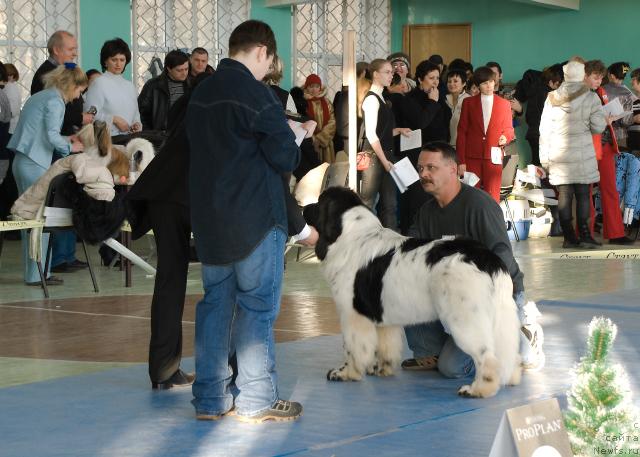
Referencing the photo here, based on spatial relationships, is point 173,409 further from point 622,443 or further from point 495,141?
point 495,141

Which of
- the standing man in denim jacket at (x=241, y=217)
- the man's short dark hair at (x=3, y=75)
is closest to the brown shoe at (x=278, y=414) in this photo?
the standing man in denim jacket at (x=241, y=217)

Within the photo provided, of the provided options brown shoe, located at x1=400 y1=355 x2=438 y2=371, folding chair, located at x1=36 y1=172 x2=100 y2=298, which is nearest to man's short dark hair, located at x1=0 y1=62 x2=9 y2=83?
folding chair, located at x1=36 y1=172 x2=100 y2=298

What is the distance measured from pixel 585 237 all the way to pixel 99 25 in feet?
20.9

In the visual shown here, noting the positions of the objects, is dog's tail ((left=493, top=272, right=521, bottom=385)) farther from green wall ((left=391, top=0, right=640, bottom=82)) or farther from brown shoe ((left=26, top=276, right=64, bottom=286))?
green wall ((left=391, top=0, right=640, bottom=82))

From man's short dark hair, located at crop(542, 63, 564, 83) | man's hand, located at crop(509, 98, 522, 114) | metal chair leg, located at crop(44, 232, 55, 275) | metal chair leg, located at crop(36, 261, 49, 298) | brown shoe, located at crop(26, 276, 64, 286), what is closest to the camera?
metal chair leg, located at crop(36, 261, 49, 298)

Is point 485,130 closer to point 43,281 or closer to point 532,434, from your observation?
point 43,281

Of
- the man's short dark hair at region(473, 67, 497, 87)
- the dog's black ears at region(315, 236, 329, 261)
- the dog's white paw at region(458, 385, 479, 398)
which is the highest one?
the man's short dark hair at region(473, 67, 497, 87)

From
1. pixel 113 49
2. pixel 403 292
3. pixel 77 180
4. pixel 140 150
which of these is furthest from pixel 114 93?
pixel 403 292

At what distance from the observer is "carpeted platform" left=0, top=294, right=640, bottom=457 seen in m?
4.08

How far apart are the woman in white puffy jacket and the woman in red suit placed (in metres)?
0.52

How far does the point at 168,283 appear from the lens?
16.1 ft

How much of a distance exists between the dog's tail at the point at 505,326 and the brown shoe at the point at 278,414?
95 cm

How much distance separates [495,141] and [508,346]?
618 centimetres

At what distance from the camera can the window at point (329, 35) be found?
54.3 ft
